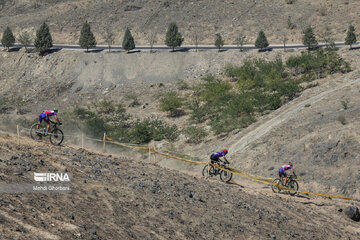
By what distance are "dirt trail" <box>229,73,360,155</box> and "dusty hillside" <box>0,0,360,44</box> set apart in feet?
101

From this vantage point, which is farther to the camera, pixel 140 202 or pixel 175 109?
pixel 175 109

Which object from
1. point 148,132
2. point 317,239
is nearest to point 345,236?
point 317,239

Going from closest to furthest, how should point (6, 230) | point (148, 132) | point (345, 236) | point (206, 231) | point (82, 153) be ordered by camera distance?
point (6, 230)
point (206, 231)
point (345, 236)
point (82, 153)
point (148, 132)

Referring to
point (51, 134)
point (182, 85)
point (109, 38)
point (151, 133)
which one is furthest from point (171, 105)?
point (109, 38)

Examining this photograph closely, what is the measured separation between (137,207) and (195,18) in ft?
234

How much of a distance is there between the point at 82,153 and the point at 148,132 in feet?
83.3

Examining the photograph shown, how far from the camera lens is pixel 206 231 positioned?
1447cm

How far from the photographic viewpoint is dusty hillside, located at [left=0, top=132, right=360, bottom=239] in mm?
12242

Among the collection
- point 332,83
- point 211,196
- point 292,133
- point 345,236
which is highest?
point 332,83

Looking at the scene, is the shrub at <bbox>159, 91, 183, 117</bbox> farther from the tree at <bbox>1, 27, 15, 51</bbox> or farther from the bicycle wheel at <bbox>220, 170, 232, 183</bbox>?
the tree at <bbox>1, 27, 15, 51</bbox>

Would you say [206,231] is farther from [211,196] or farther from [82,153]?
[82,153]

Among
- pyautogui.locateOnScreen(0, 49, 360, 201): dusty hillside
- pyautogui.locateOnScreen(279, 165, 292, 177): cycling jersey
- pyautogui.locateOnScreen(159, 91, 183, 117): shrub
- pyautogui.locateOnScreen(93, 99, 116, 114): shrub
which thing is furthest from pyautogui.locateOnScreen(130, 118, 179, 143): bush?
pyautogui.locateOnScreen(279, 165, 292, 177): cycling jersey

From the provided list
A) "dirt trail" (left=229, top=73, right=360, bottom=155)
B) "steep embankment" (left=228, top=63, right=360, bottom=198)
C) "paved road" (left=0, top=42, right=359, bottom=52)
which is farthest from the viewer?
"paved road" (left=0, top=42, right=359, bottom=52)

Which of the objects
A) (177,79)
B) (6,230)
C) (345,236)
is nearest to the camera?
(6,230)
